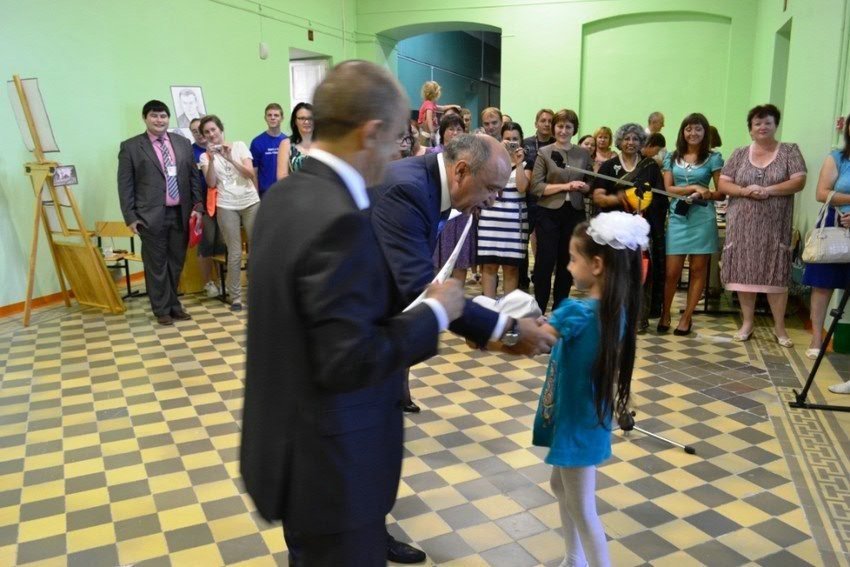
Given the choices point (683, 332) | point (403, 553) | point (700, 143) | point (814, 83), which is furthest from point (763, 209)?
point (403, 553)

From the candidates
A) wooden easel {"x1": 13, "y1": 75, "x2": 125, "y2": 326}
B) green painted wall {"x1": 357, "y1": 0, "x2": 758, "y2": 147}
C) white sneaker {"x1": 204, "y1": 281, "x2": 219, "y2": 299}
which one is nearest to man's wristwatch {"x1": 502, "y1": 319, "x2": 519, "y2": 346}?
wooden easel {"x1": 13, "y1": 75, "x2": 125, "y2": 326}

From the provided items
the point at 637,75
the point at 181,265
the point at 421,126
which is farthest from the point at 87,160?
the point at 637,75

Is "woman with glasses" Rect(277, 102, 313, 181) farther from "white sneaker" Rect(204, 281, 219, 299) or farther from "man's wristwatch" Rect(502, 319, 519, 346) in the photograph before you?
"man's wristwatch" Rect(502, 319, 519, 346)

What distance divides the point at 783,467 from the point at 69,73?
686 centimetres

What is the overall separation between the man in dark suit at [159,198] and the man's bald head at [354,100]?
4.97 m

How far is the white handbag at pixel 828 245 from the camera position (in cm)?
436

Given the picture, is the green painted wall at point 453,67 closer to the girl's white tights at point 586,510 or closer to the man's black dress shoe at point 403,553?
the man's black dress shoe at point 403,553

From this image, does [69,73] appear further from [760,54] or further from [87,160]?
[760,54]

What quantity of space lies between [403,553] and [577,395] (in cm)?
96

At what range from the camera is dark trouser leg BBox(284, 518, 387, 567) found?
4.38 ft

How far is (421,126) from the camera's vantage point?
711cm

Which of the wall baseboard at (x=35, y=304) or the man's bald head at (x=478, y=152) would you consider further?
the wall baseboard at (x=35, y=304)

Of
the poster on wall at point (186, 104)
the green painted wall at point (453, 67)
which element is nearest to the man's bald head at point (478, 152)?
the poster on wall at point (186, 104)

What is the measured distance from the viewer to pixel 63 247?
6195 millimetres
